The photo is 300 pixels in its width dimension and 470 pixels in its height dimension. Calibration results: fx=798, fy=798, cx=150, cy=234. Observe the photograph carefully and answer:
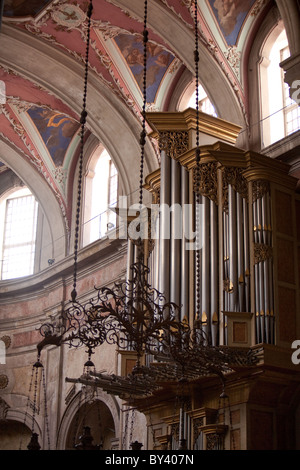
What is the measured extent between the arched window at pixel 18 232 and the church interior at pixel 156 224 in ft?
0.15

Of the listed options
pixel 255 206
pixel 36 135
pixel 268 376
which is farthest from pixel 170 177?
pixel 36 135

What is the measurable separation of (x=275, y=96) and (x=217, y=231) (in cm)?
277

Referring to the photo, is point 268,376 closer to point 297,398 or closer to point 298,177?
point 297,398

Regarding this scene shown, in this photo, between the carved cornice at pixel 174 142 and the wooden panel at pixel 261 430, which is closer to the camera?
the wooden panel at pixel 261 430

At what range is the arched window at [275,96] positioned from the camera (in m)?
11.5

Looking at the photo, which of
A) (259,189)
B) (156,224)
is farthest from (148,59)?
(259,189)

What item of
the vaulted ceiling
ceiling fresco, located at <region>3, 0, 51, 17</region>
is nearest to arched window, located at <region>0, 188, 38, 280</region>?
the vaulted ceiling

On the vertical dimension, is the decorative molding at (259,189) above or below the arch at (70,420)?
above

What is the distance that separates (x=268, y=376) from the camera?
932 cm

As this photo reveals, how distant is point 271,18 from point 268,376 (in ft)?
17.6

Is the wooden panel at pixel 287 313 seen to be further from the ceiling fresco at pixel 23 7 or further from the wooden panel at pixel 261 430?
the ceiling fresco at pixel 23 7

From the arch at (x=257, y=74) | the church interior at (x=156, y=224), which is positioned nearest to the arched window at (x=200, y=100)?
the church interior at (x=156, y=224)

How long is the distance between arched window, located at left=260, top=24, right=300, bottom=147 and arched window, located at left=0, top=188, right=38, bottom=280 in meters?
6.83

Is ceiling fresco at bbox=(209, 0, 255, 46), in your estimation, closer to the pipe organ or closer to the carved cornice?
the pipe organ
